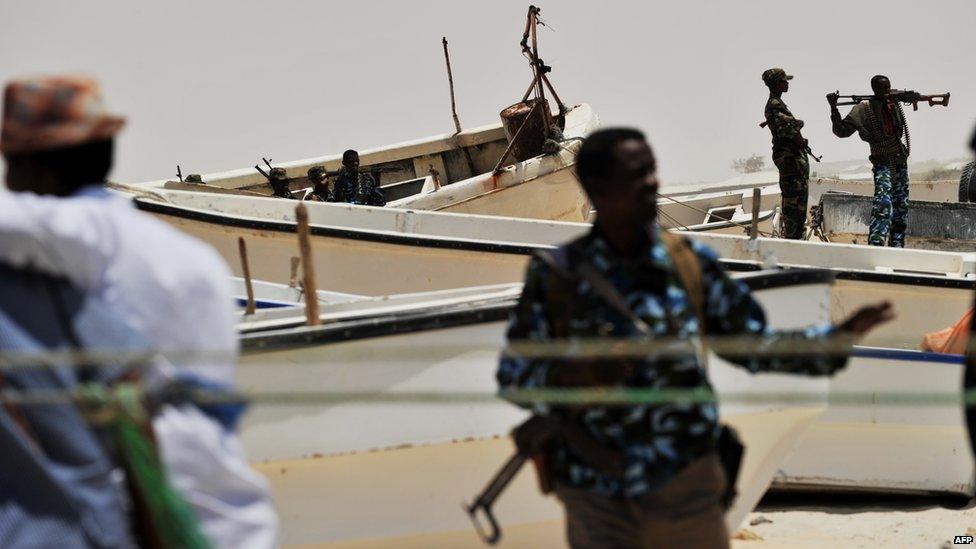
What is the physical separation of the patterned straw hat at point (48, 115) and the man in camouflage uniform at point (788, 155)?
9.21 metres

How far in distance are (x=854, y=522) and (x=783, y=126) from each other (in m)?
4.84

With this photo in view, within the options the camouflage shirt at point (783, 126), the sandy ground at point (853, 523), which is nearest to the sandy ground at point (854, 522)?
the sandy ground at point (853, 523)

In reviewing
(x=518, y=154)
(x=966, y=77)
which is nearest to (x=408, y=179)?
(x=518, y=154)

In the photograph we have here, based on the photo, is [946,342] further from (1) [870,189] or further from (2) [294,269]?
(1) [870,189]

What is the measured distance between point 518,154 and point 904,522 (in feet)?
21.5

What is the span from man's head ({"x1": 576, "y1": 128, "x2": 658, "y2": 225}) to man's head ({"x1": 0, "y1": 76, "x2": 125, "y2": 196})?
1064 mm

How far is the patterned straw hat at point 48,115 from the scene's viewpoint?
9.00 ft

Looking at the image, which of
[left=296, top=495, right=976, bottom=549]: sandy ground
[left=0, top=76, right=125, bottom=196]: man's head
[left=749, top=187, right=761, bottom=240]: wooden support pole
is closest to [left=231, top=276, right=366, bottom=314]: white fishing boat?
[left=749, top=187, right=761, bottom=240]: wooden support pole

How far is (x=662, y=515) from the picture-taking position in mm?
3037

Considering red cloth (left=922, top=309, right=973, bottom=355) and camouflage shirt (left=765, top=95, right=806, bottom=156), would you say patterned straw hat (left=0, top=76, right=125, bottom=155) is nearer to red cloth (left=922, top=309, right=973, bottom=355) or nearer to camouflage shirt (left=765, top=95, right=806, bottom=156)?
red cloth (left=922, top=309, right=973, bottom=355)

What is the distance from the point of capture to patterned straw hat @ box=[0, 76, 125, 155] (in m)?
2.74

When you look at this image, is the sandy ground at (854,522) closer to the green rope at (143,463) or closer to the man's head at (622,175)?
the man's head at (622,175)

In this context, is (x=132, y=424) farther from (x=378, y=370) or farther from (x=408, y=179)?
(x=408, y=179)

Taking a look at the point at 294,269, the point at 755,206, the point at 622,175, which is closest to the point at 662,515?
the point at 622,175
